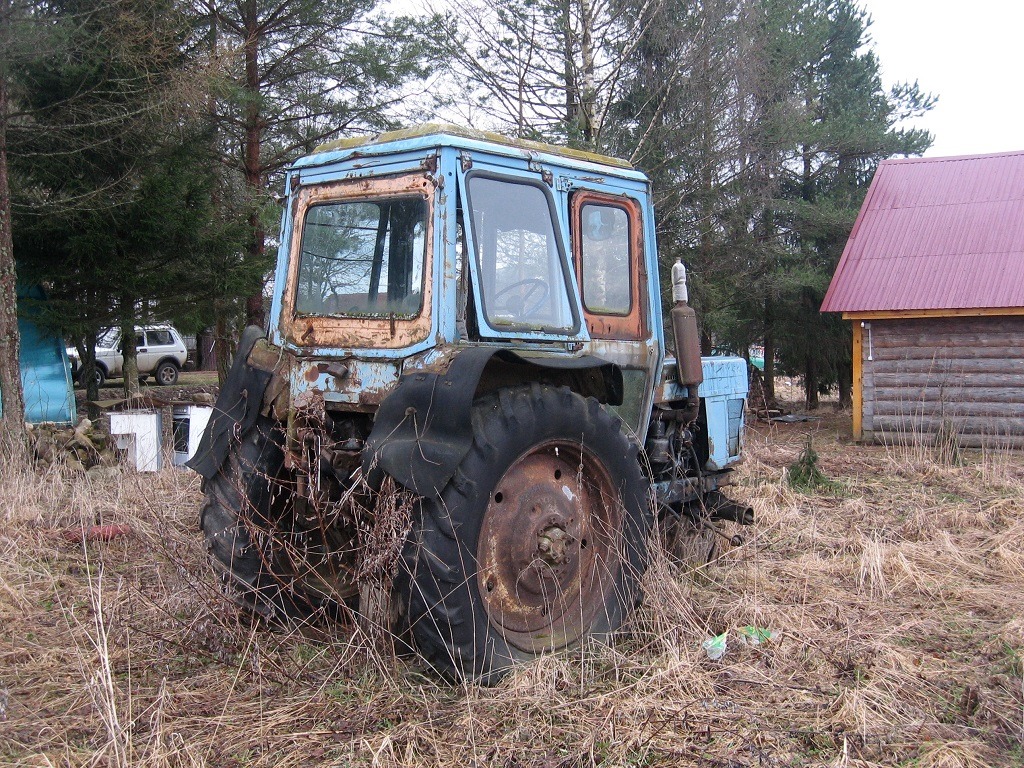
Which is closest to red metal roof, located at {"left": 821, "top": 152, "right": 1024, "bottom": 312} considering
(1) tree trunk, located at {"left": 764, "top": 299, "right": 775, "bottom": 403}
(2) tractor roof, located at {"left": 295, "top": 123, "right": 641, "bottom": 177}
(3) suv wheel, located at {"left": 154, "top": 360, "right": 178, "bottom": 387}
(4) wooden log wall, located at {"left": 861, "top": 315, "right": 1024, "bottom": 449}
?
(4) wooden log wall, located at {"left": 861, "top": 315, "right": 1024, "bottom": 449}

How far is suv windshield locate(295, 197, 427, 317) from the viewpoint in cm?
429

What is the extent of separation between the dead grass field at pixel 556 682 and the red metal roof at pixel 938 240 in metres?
9.50

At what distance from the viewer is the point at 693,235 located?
54.0ft

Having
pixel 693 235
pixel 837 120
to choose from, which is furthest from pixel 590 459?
pixel 837 120

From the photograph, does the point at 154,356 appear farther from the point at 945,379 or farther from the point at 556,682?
the point at 556,682

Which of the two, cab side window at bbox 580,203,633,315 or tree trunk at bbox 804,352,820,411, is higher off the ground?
cab side window at bbox 580,203,633,315

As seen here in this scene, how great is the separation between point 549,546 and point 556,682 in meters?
0.62

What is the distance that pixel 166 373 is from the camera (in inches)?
1029

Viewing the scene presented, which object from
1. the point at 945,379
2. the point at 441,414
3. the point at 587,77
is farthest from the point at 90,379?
the point at 945,379

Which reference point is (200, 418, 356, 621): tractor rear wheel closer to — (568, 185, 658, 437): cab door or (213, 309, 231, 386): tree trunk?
(568, 185, 658, 437): cab door

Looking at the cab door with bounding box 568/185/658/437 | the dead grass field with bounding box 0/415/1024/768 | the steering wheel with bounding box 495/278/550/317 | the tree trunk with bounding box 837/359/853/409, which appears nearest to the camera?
the dead grass field with bounding box 0/415/1024/768

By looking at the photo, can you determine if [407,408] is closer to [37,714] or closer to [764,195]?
[37,714]

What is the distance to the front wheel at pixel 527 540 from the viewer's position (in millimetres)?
3756

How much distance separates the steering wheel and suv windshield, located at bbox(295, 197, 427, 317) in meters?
0.45
